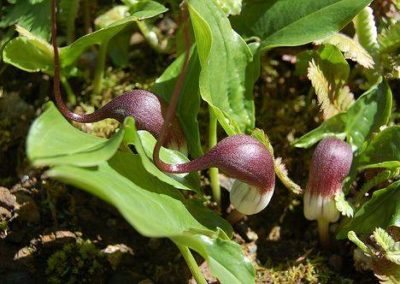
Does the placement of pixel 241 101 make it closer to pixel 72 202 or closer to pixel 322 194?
pixel 322 194

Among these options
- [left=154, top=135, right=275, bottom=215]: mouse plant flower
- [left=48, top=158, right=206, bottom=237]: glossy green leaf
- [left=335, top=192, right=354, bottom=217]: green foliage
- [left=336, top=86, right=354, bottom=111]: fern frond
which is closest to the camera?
[left=48, top=158, right=206, bottom=237]: glossy green leaf

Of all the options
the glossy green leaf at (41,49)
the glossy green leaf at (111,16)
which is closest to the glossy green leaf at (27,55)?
the glossy green leaf at (41,49)

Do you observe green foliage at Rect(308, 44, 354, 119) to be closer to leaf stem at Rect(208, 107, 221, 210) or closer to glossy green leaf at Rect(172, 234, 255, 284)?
→ leaf stem at Rect(208, 107, 221, 210)

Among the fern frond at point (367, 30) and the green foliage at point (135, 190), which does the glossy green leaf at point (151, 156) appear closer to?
the green foliage at point (135, 190)

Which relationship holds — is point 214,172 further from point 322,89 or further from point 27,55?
point 27,55

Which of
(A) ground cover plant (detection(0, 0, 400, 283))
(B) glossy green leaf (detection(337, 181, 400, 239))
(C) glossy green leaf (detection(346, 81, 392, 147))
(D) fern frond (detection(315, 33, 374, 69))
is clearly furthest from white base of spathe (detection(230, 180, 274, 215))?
(D) fern frond (detection(315, 33, 374, 69))

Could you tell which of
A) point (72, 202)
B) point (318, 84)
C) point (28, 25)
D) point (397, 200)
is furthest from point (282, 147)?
point (28, 25)

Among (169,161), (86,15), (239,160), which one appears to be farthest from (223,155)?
(86,15)
